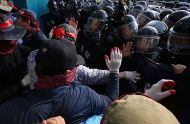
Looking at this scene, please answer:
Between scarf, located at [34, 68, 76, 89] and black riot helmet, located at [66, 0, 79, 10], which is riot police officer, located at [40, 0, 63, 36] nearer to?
black riot helmet, located at [66, 0, 79, 10]

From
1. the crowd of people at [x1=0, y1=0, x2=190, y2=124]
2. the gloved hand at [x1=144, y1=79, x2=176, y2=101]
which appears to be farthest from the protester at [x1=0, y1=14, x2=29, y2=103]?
the gloved hand at [x1=144, y1=79, x2=176, y2=101]

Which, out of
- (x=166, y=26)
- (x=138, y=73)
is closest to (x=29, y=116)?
(x=138, y=73)

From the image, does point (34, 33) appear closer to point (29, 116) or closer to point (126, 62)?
point (126, 62)

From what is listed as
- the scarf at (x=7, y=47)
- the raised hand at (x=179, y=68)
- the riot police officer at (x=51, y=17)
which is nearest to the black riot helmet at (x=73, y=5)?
the riot police officer at (x=51, y=17)

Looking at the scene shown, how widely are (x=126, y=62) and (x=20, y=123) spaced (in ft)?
5.47

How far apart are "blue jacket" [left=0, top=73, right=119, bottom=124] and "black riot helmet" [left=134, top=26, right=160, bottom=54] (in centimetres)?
128

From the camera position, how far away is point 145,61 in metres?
3.14

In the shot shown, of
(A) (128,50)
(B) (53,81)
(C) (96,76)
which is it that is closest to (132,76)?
(A) (128,50)

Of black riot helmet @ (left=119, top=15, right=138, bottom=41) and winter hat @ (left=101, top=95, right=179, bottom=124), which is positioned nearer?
winter hat @ (left=101, top=95, right=179, bottom=124)

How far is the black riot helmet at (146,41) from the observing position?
3.26m

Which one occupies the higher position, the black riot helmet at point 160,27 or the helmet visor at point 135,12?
the black riot helmet at point 160,27

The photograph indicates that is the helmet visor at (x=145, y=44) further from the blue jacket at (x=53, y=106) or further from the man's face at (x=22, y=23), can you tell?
the man's face at (x=22, y=23)

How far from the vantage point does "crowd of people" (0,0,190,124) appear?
4.87 feet

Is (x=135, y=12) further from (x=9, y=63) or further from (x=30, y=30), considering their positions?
(x=9, y=63)
